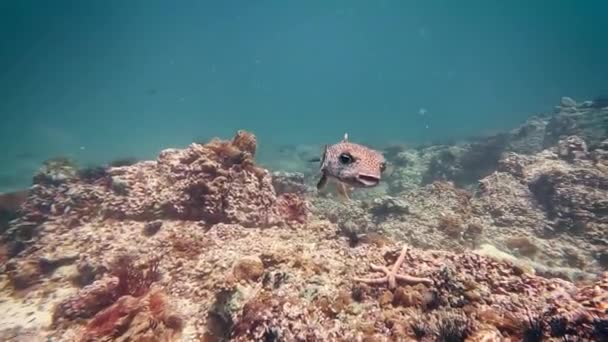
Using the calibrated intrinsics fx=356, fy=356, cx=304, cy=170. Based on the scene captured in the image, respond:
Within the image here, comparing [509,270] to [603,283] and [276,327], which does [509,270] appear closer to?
[603,283]

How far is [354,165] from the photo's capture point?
383 cm

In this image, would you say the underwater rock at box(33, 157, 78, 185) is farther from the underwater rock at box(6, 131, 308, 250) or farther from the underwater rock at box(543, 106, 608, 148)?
the underwater rock at box(543, 106, 608, 148)

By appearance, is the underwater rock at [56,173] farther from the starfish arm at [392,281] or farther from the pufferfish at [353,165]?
the starfish arm at [392,281]

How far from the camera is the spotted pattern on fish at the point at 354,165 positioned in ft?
12.2

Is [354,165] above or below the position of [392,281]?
above

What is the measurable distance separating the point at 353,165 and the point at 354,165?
1 cm

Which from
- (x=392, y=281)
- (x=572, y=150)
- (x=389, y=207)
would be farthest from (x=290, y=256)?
(x=572, y=150)

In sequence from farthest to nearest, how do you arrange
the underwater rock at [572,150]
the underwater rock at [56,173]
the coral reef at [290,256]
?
the underwater rock at [572,150] < the underwater rock at [56,173] < the coral reef at [290,256]

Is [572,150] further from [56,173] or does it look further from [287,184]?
[56,173]

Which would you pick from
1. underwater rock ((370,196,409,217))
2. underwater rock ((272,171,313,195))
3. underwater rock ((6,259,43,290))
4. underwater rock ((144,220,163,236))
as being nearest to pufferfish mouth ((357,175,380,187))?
underwater rock ((144,220,163,236))

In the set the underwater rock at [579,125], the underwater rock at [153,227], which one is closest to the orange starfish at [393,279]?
the underwater rock at [153,227]

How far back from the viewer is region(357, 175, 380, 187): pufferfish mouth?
12.1ft

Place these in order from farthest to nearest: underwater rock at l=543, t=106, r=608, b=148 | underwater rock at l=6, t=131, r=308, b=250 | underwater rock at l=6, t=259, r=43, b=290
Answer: underwater rock at l=543, t=106, r=608, b=148, underwater rock at l=6, t=131, r=308, b=250, underwater rock at l=6, t=259, r=43, b=290

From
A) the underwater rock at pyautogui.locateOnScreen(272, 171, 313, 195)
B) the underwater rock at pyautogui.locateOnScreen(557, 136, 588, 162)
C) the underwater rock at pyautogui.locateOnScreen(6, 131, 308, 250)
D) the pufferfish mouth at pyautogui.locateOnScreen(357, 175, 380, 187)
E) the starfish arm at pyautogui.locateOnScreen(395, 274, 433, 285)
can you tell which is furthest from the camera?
the underwater rock at pyautogui.locateOnScreen(557, 136, 588, 162)
